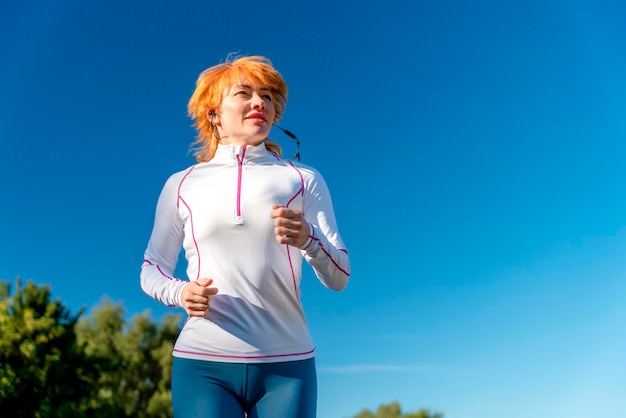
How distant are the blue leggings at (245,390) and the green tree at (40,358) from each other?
64.6 ft

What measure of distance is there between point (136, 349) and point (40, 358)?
13.1m

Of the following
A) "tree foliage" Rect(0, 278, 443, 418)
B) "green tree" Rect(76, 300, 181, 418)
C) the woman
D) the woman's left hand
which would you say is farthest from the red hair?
"green tree" Rect(76, 300, 181, 418)

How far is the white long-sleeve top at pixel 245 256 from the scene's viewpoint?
247 centimetres

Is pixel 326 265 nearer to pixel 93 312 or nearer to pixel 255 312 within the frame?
pixel 255 312

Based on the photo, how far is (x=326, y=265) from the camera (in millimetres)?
2504

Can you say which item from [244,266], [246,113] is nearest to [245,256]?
[244,266]

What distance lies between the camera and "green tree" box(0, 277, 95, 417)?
20422 mm

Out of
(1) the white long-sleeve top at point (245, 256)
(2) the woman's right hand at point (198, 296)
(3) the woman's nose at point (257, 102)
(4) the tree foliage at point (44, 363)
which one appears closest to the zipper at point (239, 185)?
(1) the white long-sleeve top at point (245, 256)

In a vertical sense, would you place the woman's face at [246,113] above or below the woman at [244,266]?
above

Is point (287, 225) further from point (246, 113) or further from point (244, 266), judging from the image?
point (246, 113)

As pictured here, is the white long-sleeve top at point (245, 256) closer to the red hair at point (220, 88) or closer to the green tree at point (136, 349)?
the red hair at point (220, 88)

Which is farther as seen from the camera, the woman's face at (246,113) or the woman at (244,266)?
the woman's face at (246,113)

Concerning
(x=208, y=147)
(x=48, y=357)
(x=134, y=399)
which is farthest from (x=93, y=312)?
(x=208, y=147)

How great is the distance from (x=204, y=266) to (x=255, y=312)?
289 mm
